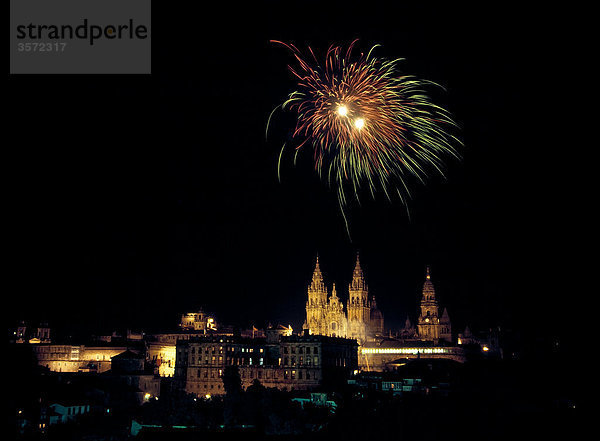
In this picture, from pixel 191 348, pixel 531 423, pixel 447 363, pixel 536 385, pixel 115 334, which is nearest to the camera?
pixel 531 423

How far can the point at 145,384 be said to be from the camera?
8975cm

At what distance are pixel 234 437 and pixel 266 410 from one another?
250 inches

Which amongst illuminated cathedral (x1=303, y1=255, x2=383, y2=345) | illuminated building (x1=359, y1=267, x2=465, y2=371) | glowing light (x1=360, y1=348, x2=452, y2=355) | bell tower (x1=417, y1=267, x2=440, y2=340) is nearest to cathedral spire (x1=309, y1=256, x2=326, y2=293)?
illuminated cathedral (x1=303, y1=255, x2=383, y2=345)

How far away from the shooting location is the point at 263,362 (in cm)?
10238

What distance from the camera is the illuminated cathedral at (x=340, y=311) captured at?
154875mm

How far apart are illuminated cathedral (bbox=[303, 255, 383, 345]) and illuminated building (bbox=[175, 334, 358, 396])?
1928 inches

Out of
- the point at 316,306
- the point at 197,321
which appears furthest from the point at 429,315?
the point at 197,321

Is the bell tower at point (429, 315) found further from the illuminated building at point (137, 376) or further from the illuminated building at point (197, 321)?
the illuminated building at point (137, 376)

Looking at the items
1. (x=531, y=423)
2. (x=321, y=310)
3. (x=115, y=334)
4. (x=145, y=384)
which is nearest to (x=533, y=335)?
(x=531, y=423)

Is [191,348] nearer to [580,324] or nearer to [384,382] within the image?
[384,382]

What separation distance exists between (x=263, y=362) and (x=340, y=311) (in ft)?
196

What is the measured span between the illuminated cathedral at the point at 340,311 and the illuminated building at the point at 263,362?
4898 centimetres

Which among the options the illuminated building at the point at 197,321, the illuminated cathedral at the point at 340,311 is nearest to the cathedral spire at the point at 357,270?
the illuminated cathedral at the point at 340,311

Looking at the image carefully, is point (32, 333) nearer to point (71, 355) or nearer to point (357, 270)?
point (71, 355)
